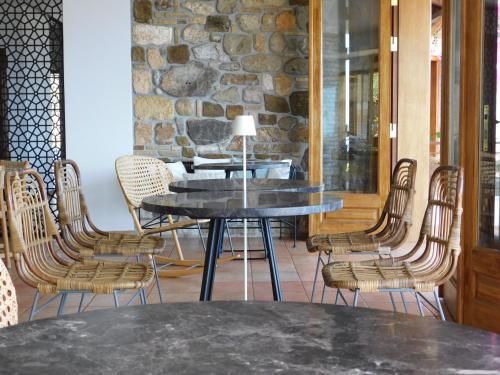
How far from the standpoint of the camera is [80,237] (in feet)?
11.4

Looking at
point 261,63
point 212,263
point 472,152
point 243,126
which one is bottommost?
point 212,263

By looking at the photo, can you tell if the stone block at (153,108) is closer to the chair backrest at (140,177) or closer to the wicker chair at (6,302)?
the chair backrest at (140,177)

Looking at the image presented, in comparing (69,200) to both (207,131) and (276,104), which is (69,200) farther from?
(276,104)

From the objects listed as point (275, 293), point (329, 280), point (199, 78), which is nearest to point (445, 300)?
point (275, 293)

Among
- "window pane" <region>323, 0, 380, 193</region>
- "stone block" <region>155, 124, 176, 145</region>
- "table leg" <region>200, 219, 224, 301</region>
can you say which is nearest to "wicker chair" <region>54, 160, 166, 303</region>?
"table leg" <region>200, 219, 224, 301</region>

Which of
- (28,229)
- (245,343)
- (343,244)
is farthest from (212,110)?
(245,343)

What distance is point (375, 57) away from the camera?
6328mm

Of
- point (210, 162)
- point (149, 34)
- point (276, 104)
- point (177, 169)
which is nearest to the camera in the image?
point (177, 169)

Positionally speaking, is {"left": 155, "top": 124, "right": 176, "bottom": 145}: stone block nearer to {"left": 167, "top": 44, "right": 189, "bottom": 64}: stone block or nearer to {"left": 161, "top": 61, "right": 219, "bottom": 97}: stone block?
{"left": 161, "top": 61, "right": 219, "bottom": 97}: stone block

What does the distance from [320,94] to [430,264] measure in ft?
11.9

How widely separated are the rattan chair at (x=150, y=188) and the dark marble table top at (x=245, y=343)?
3.91 m

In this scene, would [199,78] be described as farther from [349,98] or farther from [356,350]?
[356,350]

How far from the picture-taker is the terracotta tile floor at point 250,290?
4.21 metres

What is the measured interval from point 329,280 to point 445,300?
5.69 feet
